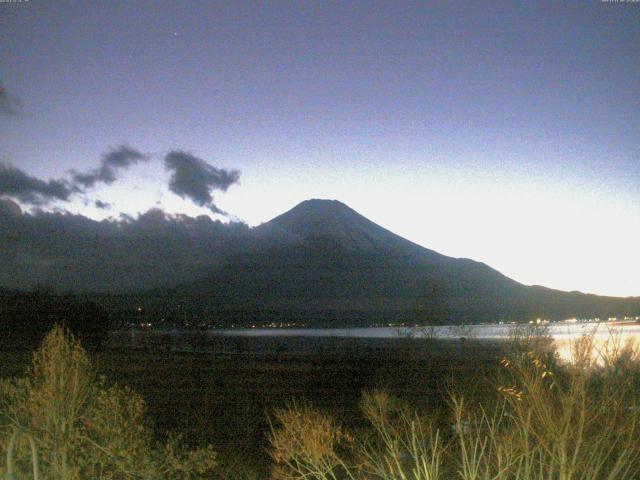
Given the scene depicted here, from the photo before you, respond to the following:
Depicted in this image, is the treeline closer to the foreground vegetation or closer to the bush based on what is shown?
the foreground vegetation

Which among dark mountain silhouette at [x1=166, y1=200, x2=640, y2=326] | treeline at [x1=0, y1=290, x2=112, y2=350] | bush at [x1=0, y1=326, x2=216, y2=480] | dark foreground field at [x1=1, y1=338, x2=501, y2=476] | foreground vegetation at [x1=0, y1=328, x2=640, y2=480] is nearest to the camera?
foreground vegetation at [x1=0, y1=328, x2=640, y2=480]

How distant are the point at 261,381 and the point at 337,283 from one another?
357 ft

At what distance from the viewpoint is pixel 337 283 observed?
15125 centimetres

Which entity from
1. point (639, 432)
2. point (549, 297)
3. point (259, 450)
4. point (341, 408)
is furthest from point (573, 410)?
point (549, 297)

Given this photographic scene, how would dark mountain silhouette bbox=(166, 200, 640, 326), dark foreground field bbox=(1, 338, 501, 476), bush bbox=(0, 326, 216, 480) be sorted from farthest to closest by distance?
dark mountain silhouette bbox=(166, 200, 640, 326), dark foreground field bbox=(1, 338, 501, 476), bush bbox=(0, 326, 216, 480)

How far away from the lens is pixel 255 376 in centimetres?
4494

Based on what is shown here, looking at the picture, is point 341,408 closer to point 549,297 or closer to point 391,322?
point 549,297

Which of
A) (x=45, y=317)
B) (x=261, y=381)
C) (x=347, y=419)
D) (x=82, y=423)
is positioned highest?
(x=45, y=317)

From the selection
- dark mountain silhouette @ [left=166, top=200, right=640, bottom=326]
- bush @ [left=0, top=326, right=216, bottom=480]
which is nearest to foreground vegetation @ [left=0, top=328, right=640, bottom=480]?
bush @ [left=0, top=326, right=216, bottom=480]

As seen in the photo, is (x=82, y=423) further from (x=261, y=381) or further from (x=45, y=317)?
(x=45, y=317)

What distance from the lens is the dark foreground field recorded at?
2523cm

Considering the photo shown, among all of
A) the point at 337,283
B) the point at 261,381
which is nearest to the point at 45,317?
the point at 261,381

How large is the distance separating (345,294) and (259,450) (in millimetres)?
128903

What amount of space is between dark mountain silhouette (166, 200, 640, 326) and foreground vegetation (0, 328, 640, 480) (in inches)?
2885
